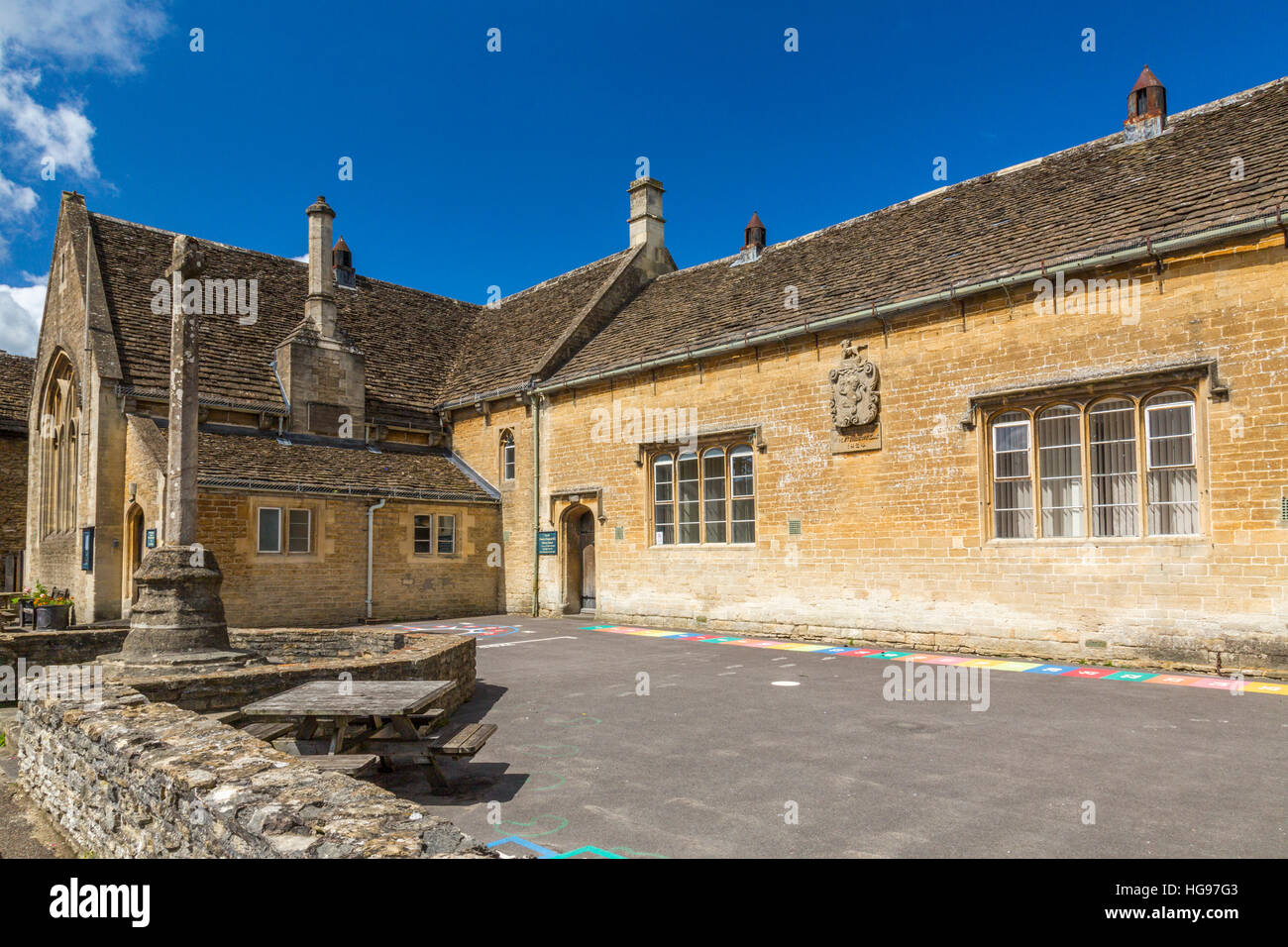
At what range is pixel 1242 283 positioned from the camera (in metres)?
11.0

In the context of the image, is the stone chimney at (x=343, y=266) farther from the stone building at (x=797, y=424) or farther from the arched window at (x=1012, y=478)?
the arched window at (x=1012, y=478)

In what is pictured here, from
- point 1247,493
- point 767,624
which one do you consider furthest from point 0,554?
point 1247,493

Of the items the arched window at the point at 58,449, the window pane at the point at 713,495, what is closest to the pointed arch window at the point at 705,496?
the window pane at the point at 713,495

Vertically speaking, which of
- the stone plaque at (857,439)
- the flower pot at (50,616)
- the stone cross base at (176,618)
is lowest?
the flower pot at (50,616)

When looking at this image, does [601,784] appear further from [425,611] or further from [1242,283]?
[425,611]

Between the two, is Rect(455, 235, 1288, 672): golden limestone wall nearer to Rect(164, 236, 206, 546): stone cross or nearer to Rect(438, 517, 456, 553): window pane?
Rect(438, 517, 456, 553): window pane

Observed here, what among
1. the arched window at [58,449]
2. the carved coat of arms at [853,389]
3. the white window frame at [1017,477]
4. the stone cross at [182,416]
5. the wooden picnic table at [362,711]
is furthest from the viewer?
the arched window at [58,449]

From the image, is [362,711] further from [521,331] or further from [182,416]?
[521,331]

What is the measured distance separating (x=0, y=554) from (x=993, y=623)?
93.0 ft

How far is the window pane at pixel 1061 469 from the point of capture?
41.5 feet

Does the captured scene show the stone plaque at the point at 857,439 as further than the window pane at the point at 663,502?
No

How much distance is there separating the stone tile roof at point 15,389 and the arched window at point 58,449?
4.47m

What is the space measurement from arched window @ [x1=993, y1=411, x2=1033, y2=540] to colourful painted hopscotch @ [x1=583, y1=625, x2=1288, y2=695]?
6.78 feet

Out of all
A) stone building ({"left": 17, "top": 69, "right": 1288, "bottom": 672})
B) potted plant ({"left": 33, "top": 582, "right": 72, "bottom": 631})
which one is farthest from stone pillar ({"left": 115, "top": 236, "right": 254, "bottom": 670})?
stone building ({"left": 17, "top": 69, "right": 1288, "bottom": 672})
